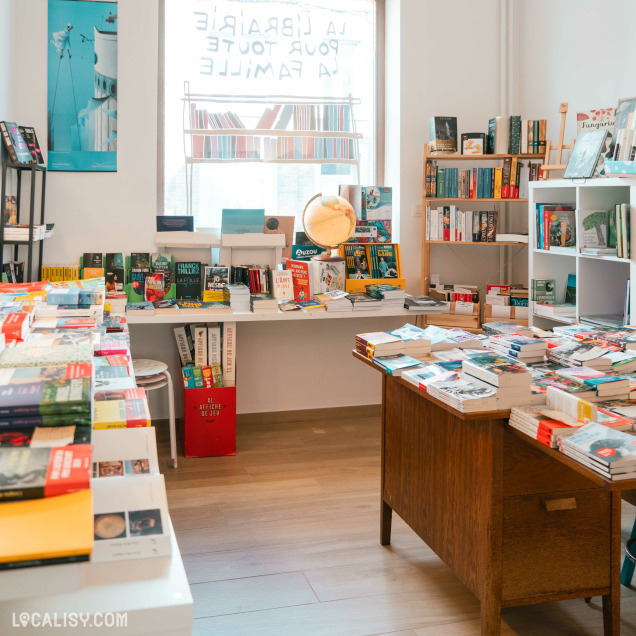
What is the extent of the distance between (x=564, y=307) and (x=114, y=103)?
9.37ft

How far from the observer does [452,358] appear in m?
2.66

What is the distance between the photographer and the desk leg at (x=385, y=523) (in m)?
3.02

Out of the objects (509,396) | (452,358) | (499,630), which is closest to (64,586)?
(509,396)

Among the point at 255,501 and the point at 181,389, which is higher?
the point at 181,389

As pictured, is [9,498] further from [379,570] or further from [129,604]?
[379,570]

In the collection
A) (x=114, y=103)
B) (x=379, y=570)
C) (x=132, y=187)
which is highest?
(x=114, y=103)

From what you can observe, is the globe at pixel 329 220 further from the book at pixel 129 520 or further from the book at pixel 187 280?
the book at pixel 129 520

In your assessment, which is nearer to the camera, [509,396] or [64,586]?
[64,586]

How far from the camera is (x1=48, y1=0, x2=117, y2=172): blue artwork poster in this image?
167 inches

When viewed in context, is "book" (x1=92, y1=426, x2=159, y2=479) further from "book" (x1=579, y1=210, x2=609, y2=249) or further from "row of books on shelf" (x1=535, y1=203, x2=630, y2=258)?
"book" (x1=579, y1=210, x2=609, y2=249)

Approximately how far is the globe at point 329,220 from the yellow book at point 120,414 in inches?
117

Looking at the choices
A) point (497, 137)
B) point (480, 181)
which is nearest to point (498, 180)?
point (480, 181)

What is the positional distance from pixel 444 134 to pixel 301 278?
A: 4.23ft

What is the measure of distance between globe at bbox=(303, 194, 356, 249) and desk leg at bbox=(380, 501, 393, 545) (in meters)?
1.88
